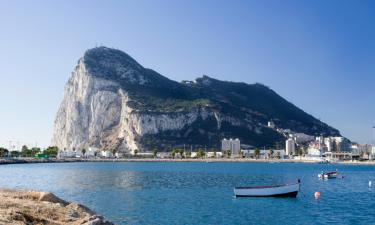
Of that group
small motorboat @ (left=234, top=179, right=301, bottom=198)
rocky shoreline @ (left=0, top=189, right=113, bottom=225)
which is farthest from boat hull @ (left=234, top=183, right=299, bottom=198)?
rocky shoreline @ (left=0, top=189, right=113, bottom=225)

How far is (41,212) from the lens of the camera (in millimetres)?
20797

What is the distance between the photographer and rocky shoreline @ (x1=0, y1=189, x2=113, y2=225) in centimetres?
1809

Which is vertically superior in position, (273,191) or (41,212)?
(41,212)

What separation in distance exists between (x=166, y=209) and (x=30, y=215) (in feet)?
96.9

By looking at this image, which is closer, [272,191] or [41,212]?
[41,212]

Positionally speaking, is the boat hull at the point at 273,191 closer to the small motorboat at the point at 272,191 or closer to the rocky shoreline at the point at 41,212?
the small motorboat at the point at 272,191

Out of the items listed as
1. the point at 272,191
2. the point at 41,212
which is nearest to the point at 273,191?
the point at 272,191

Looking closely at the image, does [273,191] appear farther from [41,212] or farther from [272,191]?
[41,212]

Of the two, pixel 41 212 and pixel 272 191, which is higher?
pixel 41 212

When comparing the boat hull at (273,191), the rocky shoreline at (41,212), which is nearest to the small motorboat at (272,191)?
the boat hull at (273,191)

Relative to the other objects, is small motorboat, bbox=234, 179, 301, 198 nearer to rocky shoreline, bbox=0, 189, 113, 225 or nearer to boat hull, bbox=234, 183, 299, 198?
boat hull, bbox=234, 183, 299, 198

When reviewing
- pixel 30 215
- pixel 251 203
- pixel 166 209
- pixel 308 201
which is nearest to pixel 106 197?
pixel 166 209

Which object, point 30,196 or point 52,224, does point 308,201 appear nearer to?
point 30,196

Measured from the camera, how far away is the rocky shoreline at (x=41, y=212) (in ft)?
59.4
